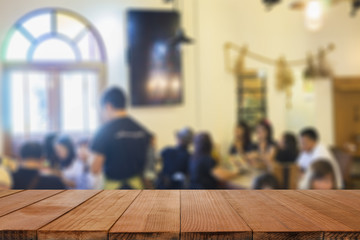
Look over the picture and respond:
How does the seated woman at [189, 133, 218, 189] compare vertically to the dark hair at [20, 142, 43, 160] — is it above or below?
below

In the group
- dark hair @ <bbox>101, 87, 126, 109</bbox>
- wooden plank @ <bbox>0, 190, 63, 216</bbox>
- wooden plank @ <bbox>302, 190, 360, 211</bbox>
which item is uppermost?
dark hair @ <bbox>101, 87, 126, 109</bbox>

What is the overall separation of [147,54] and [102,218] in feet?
18.0

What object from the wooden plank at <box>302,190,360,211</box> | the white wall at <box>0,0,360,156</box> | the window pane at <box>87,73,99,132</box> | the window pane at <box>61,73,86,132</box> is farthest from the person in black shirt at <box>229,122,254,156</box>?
the wooden plank at <box>302,190,360,211</box>

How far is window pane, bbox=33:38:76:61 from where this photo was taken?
5.86 meters

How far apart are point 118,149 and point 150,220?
2.24m

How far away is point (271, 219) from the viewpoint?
782 mm

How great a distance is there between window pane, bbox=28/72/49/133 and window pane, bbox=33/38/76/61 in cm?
26

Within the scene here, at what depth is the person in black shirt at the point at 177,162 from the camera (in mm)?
3936

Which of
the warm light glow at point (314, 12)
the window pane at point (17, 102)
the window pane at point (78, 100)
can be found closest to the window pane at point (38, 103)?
the window pane at point (17, 102)

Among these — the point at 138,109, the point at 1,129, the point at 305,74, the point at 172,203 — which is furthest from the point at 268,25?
the point at 172,203

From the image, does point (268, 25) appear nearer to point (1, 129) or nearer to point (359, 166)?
point (359, 166)

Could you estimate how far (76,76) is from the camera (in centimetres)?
606

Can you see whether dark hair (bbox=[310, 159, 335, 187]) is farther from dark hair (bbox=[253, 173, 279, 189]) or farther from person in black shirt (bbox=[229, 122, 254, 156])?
person in black shirt (bbox=[229, 122, 254, 156])

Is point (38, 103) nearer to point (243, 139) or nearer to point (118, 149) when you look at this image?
point (243, 139)
